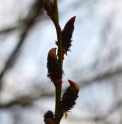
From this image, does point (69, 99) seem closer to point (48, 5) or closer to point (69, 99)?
point (69, 99)

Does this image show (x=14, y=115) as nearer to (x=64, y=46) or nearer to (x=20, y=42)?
(x=20, y=42)

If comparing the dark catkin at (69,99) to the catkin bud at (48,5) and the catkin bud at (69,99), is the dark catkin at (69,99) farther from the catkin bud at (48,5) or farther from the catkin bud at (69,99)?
the catkin bud at (48,5)

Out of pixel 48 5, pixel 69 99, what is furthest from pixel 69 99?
pixel 48 5

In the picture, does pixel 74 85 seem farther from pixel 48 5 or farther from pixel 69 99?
pixel 48 5

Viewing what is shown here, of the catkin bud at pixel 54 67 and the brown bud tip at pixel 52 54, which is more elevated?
the brown bud tip at pixel 52 54

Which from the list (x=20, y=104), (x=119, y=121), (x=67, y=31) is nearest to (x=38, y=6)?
(x=20, y=104)

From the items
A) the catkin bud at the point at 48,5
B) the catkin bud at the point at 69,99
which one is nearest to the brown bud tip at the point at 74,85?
the catkin bud at the point at 69,99

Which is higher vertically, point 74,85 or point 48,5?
point 48,5

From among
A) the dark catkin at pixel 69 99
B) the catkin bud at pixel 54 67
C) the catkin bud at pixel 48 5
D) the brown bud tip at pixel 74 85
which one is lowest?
the dark catkin at pixel 69 99

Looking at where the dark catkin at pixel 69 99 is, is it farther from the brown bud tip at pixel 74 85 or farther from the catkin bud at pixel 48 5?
the catkin bud at pixel 48 5
